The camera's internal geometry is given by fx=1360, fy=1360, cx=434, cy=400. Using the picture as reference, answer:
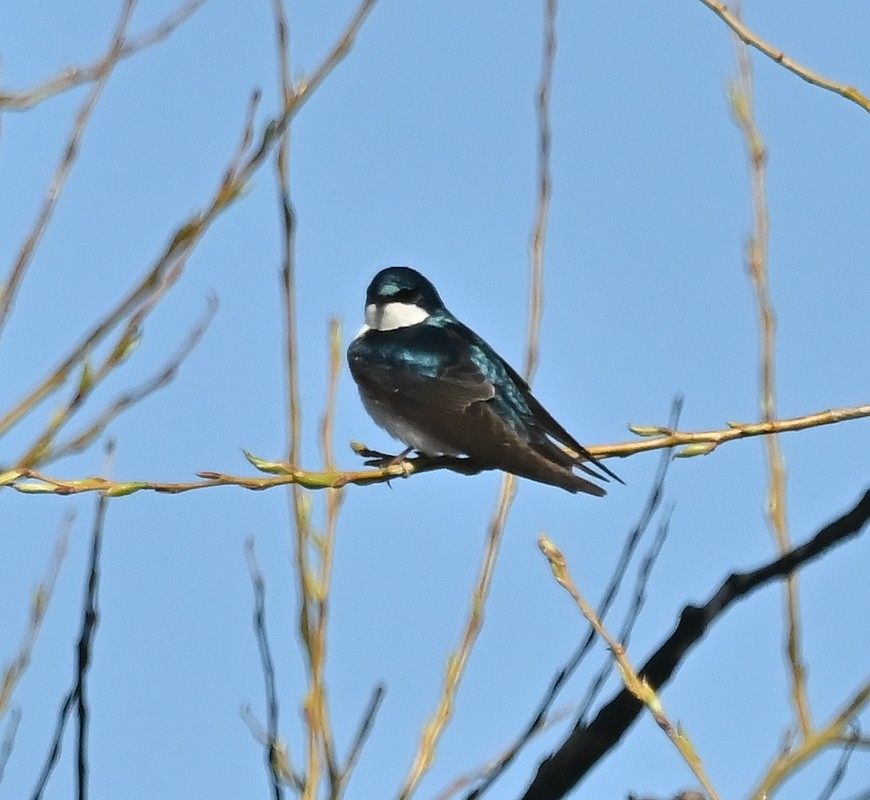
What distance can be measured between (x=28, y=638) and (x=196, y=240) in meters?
1.00

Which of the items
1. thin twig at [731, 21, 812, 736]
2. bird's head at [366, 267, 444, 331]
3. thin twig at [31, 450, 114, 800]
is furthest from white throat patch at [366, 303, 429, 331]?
thin twig at [31, 450, 114, 800]

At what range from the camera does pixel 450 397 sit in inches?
188

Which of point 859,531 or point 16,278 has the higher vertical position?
point 16,278

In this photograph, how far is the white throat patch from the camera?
19.4ft

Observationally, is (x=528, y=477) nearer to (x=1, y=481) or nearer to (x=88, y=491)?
(x=88, y=491)

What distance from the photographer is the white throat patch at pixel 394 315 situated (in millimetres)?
5902

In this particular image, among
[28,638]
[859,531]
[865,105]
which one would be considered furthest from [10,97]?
[859,531]

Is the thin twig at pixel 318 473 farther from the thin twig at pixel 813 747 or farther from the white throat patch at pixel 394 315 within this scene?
the white throat patch at pixel 394 315

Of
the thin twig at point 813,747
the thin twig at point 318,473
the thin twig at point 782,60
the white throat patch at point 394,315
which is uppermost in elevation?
the white throat patch at point 394,315

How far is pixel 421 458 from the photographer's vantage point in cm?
405

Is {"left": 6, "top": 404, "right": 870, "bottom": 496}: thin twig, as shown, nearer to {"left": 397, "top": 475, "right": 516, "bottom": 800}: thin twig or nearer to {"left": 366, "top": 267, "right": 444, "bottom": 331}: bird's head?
{"left": 397, "top": 475, "right": 516, "bottom": 800}: thin twig

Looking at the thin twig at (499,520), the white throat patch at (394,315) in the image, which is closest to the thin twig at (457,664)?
the thin twig at (499,520)

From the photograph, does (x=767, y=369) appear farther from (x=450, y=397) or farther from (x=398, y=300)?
(x=398, y=300)

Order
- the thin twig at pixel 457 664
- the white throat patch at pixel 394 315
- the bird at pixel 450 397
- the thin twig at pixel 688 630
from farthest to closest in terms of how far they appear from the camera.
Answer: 1. the white throat patch at pixel 394 315
2. the bird at pixel 450 397
3. the thin twig at pixel 457 664
4. the thin twig at pixel 688 630
